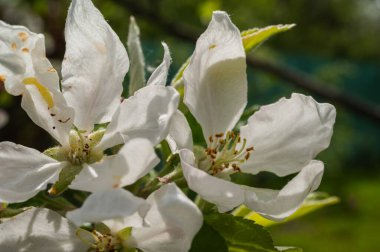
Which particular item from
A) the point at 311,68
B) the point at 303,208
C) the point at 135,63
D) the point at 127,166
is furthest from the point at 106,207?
the point at 311,68

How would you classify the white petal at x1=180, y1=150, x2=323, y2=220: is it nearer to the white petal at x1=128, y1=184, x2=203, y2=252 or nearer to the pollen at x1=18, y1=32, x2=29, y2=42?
the white petal at x1=128, y1=184, x2=203, y2=252

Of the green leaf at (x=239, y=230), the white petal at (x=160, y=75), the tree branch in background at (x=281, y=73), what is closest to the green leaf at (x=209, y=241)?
the green leaf at (x=239, y=230)

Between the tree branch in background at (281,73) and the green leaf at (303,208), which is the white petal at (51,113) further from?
the tree branch in background at (281,73)

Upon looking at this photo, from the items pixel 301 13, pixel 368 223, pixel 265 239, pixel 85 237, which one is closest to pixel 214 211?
pixel 265 239

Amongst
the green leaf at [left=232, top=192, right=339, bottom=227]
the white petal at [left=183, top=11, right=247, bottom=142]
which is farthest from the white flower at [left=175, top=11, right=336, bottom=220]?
the green leaf at [left=232, top=192, right=339, bottom=227]

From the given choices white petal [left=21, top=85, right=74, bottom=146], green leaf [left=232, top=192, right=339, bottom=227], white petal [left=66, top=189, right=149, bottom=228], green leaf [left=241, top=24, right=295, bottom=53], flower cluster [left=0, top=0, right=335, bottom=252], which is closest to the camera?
white petal [left=66, top=189, right=149, bottom=228]

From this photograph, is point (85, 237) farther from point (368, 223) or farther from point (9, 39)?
point (368, 223)
